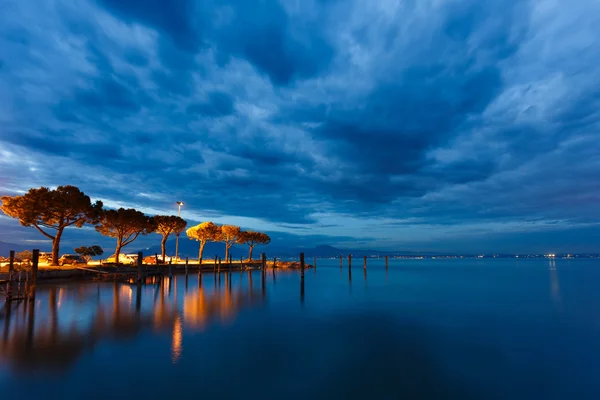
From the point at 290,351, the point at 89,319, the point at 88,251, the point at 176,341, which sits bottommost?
the point at 290,351

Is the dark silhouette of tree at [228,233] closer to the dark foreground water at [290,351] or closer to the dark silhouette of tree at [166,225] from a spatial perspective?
the dark silhouette of tree at [166,225]

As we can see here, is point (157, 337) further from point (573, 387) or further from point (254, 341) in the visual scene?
point (573, 387)

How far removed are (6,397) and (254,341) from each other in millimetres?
9800

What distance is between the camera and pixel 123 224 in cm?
5450

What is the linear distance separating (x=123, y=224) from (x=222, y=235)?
24.0 m

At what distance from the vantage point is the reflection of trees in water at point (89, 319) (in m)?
14.5

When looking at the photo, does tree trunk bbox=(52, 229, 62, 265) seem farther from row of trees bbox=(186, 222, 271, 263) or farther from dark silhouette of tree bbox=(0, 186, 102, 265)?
row of trees bbox=(186, 222, 271, 263)

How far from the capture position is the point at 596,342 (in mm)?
18359

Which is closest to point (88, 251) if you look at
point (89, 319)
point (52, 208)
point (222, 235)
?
point (52, 208)

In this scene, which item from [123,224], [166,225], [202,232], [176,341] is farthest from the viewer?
[202,232]

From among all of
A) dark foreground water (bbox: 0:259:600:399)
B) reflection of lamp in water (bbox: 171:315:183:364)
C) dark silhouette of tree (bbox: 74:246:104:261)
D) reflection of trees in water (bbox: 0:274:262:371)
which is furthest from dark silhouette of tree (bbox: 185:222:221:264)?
reflection of lamp in water (bbox: 171:315:183:364)

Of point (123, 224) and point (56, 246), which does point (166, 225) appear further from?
point (56, 246)

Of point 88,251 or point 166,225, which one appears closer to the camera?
point 88,251

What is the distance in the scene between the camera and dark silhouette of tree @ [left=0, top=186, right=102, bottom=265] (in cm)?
4209
